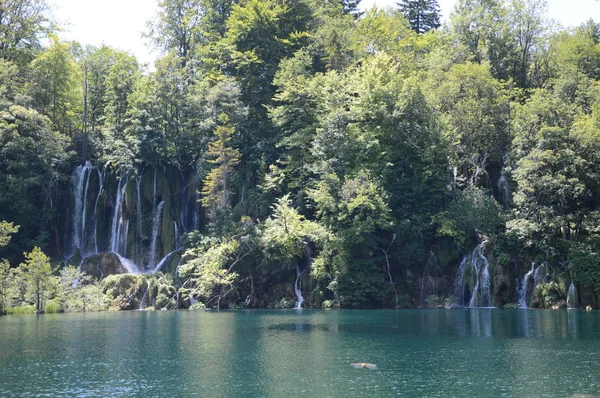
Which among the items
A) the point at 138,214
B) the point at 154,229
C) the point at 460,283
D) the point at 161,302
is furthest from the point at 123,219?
the point at 460,283

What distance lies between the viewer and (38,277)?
45.2m

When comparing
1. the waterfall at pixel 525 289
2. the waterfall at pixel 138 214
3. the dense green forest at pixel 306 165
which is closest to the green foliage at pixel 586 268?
the dense green forest at pixel 306 165

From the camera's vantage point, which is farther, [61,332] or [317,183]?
[317,183]

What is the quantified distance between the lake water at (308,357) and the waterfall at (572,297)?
4.15 m

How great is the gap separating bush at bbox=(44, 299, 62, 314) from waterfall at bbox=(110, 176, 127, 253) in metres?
8.83

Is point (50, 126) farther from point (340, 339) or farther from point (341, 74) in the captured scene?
point (340, 339)

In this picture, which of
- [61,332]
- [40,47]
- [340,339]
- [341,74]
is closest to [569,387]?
[340,339]

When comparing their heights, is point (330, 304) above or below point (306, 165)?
below

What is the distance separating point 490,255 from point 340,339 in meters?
20.3

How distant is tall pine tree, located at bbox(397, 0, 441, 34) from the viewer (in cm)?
8188

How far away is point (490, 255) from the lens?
148 feet

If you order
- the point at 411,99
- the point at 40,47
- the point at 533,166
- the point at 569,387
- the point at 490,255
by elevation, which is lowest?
the point at 569,387

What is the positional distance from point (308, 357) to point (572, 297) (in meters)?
24.5

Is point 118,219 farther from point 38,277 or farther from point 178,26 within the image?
point 178,26
